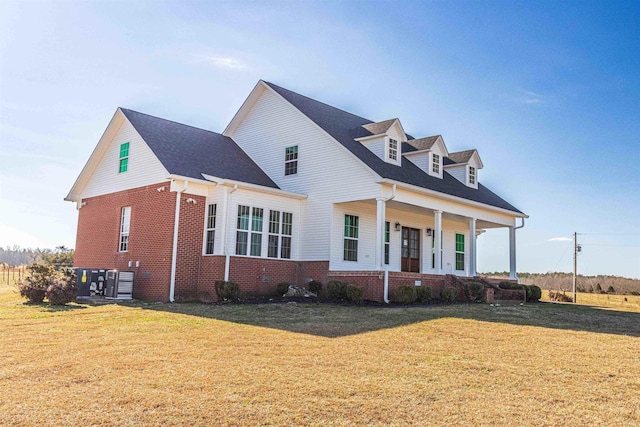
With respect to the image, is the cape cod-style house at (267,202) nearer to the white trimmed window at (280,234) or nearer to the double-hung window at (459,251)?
the white trimmed window at (280,234)

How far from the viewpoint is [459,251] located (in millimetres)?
26297

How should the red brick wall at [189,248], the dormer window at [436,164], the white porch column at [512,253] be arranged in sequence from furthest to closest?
1. the white porch column at [512,253]
2. the dormer window at [436,164]
3. the red brick wall at [189,248]

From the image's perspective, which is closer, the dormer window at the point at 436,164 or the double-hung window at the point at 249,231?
the double-hung window at the point at 249,231

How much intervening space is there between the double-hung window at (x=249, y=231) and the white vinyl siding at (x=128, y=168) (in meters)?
2.79

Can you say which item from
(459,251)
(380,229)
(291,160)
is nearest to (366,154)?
(291,160)

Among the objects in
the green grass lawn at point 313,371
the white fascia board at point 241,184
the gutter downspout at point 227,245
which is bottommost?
the green grass lawn at point 313,371

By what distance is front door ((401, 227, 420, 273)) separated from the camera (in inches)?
918

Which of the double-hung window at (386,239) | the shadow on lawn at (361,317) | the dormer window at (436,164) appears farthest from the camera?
the dormer window at (436,164)

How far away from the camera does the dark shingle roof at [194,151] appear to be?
18.2m

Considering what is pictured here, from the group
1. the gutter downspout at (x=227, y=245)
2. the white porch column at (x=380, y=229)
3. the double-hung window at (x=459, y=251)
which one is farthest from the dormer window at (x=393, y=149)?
the double-hung window at (x=459, y=251)

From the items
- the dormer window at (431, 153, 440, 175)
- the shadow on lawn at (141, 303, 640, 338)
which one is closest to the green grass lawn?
the shadow on lawn at (141, 303, 640, 338)

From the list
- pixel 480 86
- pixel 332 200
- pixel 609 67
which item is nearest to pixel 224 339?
pixel 332 200

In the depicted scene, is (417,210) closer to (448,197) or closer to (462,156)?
(448,197)

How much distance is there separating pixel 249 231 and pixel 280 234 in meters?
1.50
